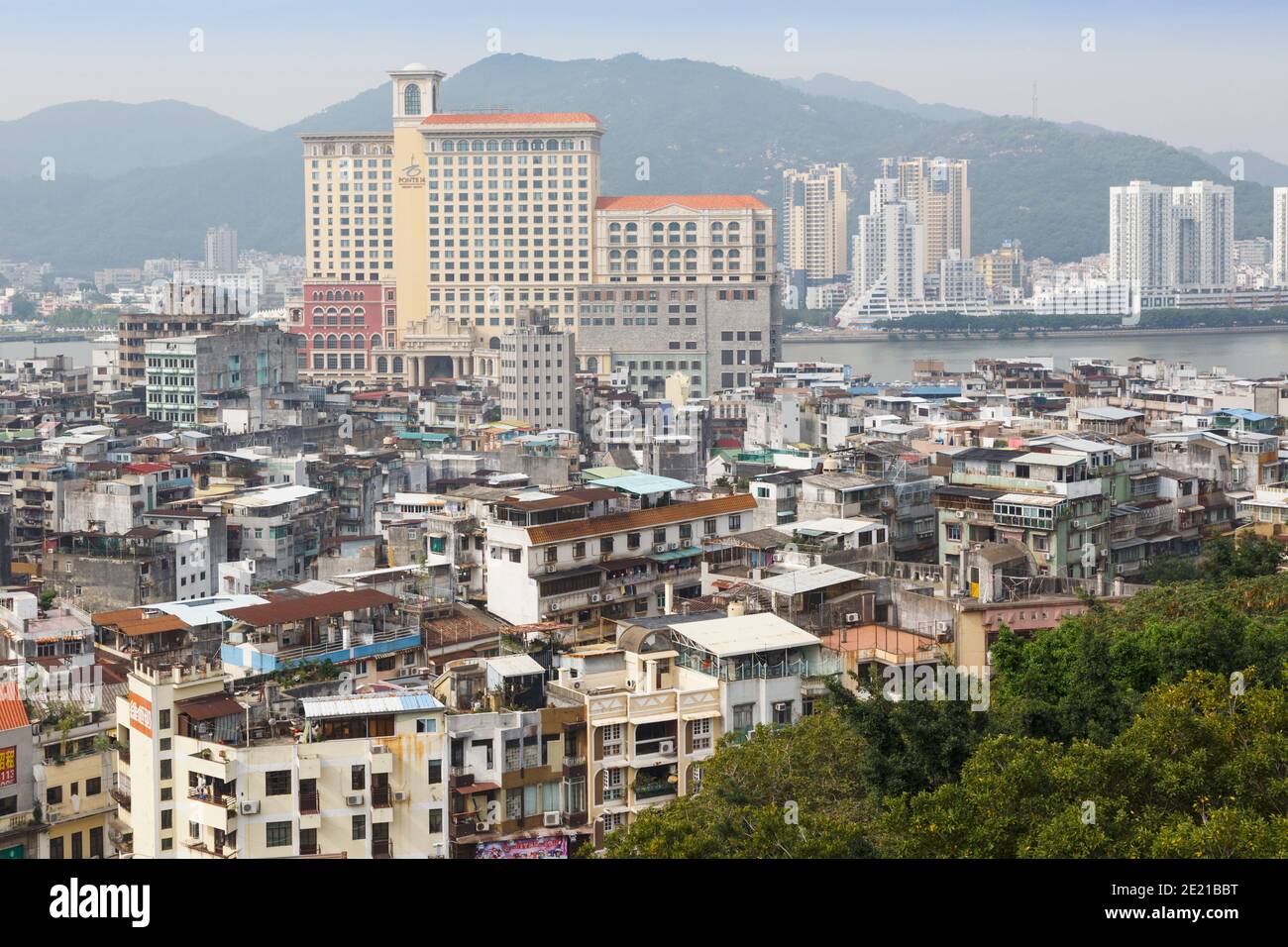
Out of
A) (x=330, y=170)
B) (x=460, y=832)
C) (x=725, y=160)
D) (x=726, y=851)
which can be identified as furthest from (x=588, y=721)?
(x=725, y=160)

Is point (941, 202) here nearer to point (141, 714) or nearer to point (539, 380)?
point (539, 380)

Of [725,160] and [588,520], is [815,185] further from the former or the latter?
[588,520]

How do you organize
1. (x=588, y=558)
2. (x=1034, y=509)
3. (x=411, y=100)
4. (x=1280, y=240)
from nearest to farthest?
(x=588, y=558) → (x=1034, y=509) → (x=411, y=100) → (x=1280, y=240)

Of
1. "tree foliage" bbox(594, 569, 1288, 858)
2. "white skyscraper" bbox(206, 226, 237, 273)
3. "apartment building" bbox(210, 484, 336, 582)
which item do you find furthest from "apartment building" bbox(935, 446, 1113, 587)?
"white skyscraper" bbox(206, 226, 237, 273)

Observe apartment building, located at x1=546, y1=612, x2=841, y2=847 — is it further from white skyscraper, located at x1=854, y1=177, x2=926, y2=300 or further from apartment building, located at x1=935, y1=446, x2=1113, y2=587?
white skyscraper, located at x1=854, y1=177, x2=926, y2=300

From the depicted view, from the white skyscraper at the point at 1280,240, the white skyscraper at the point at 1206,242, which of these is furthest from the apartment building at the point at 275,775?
the white skyscraper at the point at 1280,240

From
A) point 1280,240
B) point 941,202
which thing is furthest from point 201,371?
point 941,202

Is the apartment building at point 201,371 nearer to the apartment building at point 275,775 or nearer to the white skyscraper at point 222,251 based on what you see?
the apartment building at point 275,775
